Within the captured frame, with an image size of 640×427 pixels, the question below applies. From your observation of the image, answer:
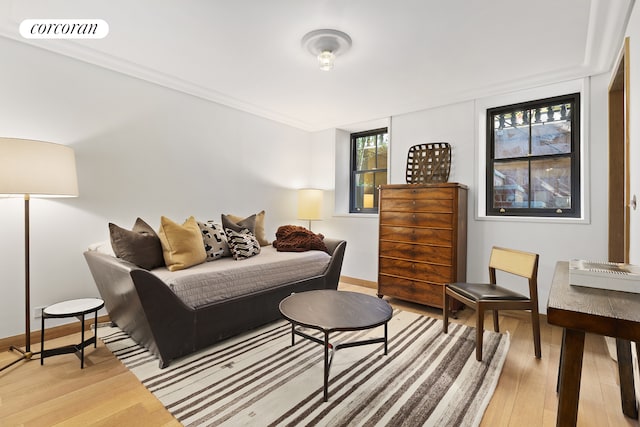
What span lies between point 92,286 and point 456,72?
380 centimetres

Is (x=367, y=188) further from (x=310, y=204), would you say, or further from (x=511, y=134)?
(x=511, y=134)

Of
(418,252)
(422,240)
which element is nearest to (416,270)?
(418,252)

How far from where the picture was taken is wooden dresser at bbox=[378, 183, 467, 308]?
308cm

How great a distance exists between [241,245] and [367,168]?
245 centimetres

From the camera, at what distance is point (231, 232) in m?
3.05

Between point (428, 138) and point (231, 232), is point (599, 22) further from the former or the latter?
point (231, 232)

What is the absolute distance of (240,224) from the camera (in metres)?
3.41

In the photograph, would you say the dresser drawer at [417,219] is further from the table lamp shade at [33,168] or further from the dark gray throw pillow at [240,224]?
the table lamp shade at [33,168]

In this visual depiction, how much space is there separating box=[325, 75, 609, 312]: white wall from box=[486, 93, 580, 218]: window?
190mm

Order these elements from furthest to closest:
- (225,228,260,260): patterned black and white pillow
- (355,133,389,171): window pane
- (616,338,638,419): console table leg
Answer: (355,133,389,171): window pane, (225,228,260,260): patterned black and white pillow, (616,338,638,419): console table leg

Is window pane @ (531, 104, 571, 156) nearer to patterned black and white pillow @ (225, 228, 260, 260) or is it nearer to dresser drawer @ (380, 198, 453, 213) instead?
dresser drawer @ (380, 198, 453, 213)

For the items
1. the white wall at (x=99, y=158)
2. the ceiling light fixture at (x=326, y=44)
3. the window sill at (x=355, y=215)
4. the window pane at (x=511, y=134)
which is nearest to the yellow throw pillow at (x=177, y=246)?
the white wall at (x=99, y=158)

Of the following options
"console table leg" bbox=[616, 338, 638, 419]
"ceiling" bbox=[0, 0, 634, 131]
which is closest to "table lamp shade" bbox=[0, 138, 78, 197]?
"ceiling" bbox=[0, 0, 634, 131]

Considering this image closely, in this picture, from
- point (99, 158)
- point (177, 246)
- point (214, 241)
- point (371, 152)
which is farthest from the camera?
point (371, 152)
